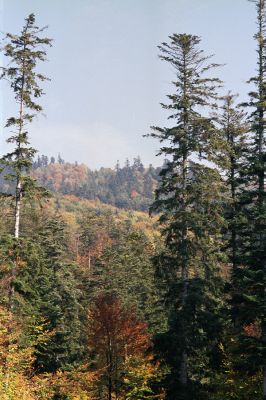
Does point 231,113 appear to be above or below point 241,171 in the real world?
above

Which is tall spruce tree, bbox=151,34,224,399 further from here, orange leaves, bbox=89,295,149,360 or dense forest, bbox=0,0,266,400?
orange leaves, bbox=89,295,149,360

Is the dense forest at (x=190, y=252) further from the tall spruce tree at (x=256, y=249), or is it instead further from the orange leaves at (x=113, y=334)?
the orange leaves at (x=113, y=334)

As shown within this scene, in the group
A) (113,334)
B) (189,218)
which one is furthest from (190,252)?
(113,334)

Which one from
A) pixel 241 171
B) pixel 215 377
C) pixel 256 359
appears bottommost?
pixel 215 377

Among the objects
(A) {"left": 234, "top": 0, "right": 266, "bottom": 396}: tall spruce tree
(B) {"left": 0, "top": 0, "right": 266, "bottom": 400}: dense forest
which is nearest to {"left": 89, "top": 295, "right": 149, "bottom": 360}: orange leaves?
(B) {"left": 0, "top": 0, "right": 266, "bottom": 400}: dense forest

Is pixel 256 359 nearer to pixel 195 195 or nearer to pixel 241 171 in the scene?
pixel 195 195

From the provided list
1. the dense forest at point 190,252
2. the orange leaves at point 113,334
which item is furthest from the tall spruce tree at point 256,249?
the orange leaves at point 113,334

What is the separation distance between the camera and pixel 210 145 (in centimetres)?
2308

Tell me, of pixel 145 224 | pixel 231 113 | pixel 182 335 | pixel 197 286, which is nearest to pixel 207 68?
pixel 231 113

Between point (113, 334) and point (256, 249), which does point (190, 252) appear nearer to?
point (256, 249)

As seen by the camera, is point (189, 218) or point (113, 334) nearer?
point (189, 218)

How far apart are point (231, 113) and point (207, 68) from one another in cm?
399

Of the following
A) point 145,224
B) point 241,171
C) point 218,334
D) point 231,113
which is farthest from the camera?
point 145,224

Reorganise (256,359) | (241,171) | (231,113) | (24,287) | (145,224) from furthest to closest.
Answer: (145,224)
(231,113)
(241,171)
(24,287)
(256,359)
